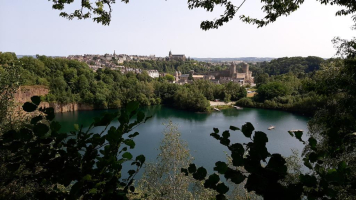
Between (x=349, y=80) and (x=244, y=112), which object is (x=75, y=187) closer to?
(x=349, y=80)

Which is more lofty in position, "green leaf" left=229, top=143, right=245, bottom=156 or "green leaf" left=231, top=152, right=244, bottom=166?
"green leaf" left=229, top=143, right=245, bottom=156

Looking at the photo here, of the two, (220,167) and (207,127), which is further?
(207,127)

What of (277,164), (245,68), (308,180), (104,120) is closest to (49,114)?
(104,120)

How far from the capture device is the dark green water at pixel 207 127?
44.8 ft

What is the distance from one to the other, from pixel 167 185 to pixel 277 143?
10852mm

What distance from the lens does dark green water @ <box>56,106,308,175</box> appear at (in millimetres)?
13641

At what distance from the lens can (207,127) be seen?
65.2 feet

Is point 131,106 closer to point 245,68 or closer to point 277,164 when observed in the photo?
point 277,164

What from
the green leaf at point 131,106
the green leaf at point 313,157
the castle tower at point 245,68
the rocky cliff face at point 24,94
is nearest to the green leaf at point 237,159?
the green leaf at point 313,157

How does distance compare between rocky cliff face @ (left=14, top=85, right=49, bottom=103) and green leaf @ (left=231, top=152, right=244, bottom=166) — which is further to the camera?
rocky cliff face @ (left=14, top=85, right=49, bottom=103)

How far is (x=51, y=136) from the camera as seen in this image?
0.94m

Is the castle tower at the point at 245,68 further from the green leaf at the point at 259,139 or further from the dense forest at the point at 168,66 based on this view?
the green leaf at the point at 259,139

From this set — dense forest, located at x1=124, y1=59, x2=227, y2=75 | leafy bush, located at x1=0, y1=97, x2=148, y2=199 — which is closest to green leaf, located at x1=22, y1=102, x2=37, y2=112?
leafy bush, located at x1=0, y1=97, x2=148, y2=199

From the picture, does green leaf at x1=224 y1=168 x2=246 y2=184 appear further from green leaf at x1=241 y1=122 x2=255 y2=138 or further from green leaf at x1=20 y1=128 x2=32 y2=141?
green leaf at x1=20 y1=128 x2=32 y2=141
